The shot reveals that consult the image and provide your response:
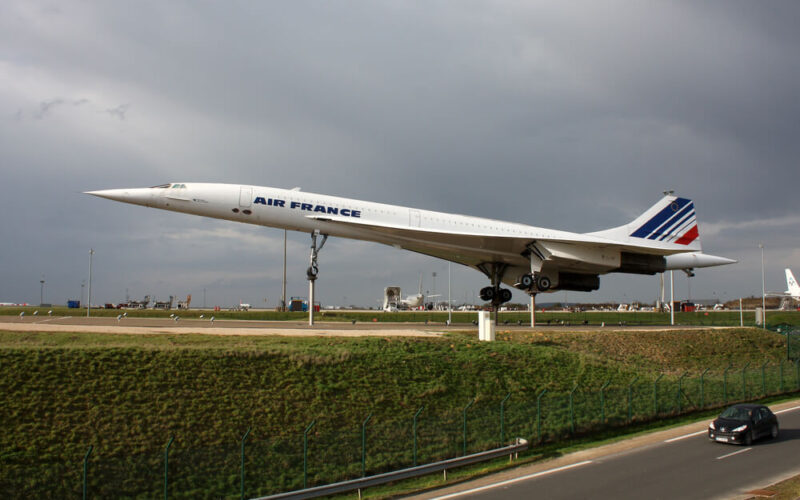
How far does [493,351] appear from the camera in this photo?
73.6 ft

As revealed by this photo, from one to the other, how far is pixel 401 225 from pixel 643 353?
A: 44.1 ft

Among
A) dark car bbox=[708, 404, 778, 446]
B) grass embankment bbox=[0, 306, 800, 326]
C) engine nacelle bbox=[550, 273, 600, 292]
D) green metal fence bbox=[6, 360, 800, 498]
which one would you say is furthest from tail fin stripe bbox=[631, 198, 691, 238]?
dark car bbox=[708, 404, 778, 446]

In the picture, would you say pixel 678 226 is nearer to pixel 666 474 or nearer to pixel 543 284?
pixel 543 284

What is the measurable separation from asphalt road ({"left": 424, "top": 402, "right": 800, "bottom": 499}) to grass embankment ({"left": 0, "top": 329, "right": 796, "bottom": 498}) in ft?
7.65

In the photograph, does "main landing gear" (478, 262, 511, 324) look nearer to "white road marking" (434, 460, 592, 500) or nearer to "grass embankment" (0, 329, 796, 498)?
"grass embankment" (0, 329, 796, 498)

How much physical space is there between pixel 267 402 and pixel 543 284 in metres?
22.4

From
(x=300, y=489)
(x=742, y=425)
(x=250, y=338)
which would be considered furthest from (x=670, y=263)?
(x=300, y=489)

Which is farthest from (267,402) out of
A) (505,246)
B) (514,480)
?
(505,246)

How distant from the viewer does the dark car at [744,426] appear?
15875mm

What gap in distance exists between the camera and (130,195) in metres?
25.6

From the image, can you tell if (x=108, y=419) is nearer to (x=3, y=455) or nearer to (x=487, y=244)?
(x=3, y=455)

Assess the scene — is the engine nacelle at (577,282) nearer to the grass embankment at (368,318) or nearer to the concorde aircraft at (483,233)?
the concorde aircraft at (483,233)

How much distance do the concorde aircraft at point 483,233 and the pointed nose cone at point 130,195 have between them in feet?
0.13

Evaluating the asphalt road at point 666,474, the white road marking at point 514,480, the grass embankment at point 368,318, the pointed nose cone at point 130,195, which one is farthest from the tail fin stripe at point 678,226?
the pointed nose cone at point 130,195
